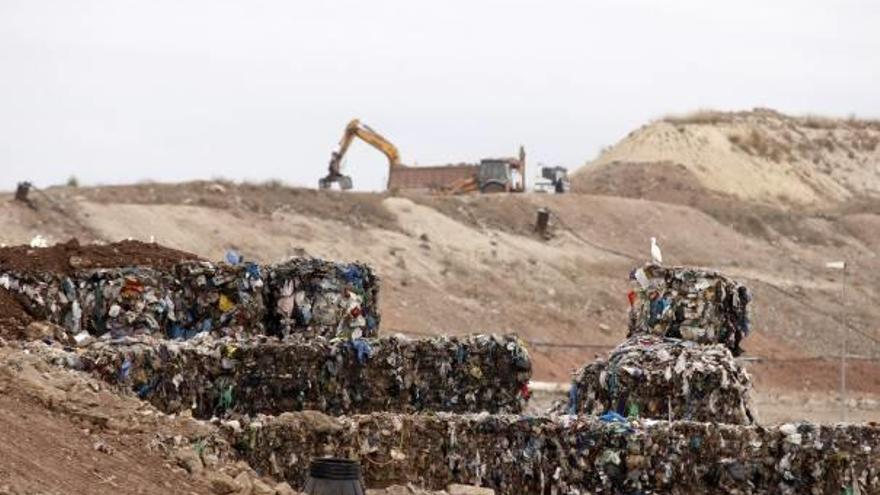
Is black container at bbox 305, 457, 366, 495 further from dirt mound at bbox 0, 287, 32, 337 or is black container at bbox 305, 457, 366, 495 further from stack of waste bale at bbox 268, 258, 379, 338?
stack of waste bale at bbox 268, 258, 379, 338

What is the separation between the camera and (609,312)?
34688 mm

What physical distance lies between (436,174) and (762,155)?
15.4m

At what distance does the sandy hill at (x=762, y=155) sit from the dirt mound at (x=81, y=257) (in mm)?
39231

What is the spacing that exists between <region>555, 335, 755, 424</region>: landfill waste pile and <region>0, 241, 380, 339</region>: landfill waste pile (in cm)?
249

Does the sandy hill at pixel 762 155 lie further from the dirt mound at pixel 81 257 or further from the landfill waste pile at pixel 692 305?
the dirt mound at pixel 81 257

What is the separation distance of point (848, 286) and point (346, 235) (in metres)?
14.0

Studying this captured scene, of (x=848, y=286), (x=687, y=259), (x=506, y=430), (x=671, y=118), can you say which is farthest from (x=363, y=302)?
(x=671, y=118)

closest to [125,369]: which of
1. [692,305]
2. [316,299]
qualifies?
[316,299]

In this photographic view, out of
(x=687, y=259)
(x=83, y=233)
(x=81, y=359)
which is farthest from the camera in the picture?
(x=687, y=259)

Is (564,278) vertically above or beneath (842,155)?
beneath

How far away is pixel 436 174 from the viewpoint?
4859 cm

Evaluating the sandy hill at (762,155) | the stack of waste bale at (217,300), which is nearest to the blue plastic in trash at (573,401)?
the stack of waste bale at (217,300)

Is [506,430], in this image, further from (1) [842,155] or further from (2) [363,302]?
(1) [842,155]

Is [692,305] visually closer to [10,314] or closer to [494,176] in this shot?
[10,314]
